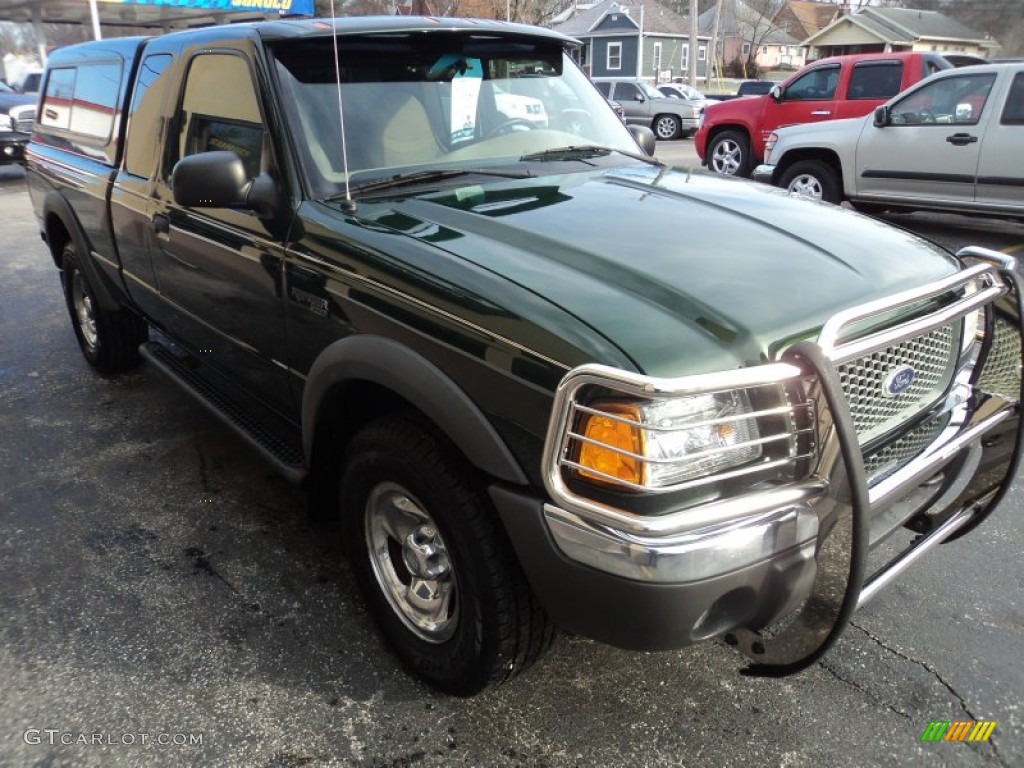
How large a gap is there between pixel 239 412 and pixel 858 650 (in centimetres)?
261

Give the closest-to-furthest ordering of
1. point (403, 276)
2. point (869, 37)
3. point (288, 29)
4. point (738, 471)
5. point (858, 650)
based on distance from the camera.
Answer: point (738, 471), point (403, 276), point (858, 650), point (288, 29), point (869, 37)

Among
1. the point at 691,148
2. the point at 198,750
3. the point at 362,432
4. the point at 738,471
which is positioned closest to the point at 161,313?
the point at 362,432

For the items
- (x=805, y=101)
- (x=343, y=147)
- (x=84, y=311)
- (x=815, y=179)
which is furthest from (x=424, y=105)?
(x=805, y=101)

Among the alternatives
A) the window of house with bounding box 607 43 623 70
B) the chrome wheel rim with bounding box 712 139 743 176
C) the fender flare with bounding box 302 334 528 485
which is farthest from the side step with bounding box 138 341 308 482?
the window of house with bounding box 607 43 623 70

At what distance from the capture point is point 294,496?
372 cm

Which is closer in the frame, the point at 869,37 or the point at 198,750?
the point at 198,750

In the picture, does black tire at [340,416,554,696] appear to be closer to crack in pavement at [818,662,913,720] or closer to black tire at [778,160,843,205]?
crack in pavement at [818,662,913,720]

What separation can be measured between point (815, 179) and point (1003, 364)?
7555 millimetres

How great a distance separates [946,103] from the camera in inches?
330

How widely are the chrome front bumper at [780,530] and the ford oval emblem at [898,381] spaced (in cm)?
14

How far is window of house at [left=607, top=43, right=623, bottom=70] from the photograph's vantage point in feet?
160

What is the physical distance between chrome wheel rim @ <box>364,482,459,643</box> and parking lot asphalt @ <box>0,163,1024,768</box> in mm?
224

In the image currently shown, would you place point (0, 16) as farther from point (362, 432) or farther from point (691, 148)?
point (362, 432)

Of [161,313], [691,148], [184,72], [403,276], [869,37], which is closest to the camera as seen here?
[403,276]
